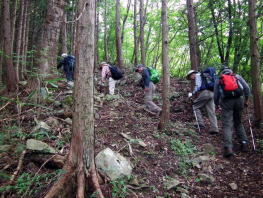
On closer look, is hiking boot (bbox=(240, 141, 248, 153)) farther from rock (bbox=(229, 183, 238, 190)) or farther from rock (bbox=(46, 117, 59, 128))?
rock (bbox=(46, 117, 59, 128))

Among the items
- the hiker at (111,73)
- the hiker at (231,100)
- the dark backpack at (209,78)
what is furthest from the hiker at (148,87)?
the hiker at (231,100)

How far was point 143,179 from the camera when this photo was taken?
4582mm

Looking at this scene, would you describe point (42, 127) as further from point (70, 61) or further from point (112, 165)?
point (70, 61)

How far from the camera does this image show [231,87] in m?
6.18

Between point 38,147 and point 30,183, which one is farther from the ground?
point 38,147

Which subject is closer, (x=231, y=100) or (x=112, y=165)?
(x=112, y=165)

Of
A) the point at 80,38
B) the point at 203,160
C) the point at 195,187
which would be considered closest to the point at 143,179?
the point at 195,187

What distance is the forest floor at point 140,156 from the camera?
3979mm

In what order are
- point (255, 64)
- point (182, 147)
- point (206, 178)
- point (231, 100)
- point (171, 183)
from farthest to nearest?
point (255, 64) → point (231, 100) → point (182, 147) → point (206, 178) → point (171, 183)

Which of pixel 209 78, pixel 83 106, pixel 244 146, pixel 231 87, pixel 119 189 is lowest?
pixel 119 189

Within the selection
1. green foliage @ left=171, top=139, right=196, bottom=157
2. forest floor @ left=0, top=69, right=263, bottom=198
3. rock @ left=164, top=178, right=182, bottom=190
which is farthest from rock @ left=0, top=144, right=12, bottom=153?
green foliage @ left=171, top=139, right=196, bottom=157

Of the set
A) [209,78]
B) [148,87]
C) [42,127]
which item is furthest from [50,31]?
[209,78]

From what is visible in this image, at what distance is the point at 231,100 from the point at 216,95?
1.41 feet

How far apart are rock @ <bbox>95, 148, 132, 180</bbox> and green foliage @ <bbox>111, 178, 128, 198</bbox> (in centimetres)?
18
